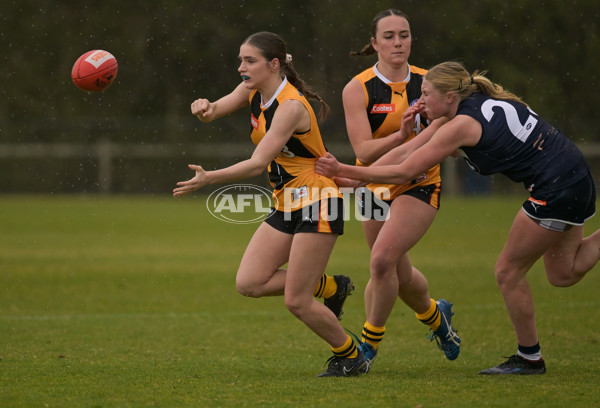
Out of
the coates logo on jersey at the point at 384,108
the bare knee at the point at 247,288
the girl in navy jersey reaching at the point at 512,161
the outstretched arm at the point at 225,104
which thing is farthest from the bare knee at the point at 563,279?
the outstretched arm at the point at 225,104

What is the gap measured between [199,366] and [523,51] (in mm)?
20269

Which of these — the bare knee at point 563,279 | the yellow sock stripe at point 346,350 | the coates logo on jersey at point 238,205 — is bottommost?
the coates logo on jersey at point 238,205

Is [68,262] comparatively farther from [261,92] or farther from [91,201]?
[91,201]

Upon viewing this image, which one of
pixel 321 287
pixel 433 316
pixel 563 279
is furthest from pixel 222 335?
pixel 563 279

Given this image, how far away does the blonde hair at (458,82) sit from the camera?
17.0 feet

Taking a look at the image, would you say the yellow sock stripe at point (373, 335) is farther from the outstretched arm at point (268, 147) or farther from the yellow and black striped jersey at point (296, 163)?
the outstretched arm at point (268, 147)

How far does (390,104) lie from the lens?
5.85 metres

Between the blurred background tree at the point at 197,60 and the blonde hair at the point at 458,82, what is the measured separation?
17.6 meters

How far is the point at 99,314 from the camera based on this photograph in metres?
8.29

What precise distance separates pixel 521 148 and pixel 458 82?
0.54 meters

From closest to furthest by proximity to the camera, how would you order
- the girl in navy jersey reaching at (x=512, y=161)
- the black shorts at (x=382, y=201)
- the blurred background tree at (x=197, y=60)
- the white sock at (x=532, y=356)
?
the girl in navy jersey reaching at (x=512, y=161)
the white sock at (x=532, y=356)
the black shorts at (x=382, y=201)
the blurred background tree at (x=197, y=60)

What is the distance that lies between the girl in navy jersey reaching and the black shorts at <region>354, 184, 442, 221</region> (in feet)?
1.62

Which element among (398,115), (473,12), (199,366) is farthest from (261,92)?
(473,12)

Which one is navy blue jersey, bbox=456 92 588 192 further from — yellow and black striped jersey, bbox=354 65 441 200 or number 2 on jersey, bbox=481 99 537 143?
yellow and black striped jersey, bbox=354 65 441 200
